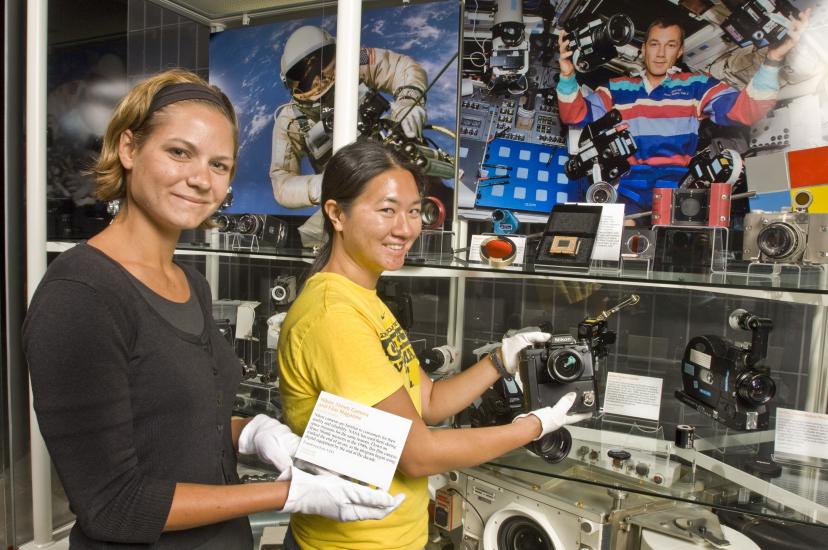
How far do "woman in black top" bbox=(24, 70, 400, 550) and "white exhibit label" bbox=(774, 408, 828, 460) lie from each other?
4.51ft

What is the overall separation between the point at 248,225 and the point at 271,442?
5.37 feet

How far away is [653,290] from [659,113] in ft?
2.79

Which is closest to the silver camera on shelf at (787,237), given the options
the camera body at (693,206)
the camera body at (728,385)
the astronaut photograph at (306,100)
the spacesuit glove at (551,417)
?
the camera body at (693,206)

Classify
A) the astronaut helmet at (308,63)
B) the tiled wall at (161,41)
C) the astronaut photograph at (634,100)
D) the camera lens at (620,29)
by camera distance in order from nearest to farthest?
1. the astronaut photograph at (634,100)
2. the astronaut helmet at (308,63)
3. the camera lens at (620,29)
4. the tiled wall at (161,41)

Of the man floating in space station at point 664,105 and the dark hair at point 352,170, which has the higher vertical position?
the man floating in space station at point 664,105

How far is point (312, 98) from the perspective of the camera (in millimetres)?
2646

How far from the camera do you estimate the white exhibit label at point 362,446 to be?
1.16 m

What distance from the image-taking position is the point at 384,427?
3.81 feet

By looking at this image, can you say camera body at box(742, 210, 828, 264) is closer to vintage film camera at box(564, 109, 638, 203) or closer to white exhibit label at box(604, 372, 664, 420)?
white exhibit label at box(604, 372, 664, 420)

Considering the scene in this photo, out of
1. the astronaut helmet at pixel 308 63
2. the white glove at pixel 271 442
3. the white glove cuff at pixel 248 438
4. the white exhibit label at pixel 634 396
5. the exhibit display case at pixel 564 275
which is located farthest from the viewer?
the astronaut helmet at pixel 308 63

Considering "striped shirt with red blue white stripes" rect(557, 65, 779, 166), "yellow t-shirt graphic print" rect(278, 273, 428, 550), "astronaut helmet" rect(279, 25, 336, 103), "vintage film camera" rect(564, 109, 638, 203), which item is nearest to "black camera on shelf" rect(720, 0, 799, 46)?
"striped shirt with red blue white stripes" rect(557, 65, 779, 166)

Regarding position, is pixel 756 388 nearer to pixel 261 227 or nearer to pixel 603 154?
pixel 603 154

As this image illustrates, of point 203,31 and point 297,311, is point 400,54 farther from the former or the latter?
point 297,311

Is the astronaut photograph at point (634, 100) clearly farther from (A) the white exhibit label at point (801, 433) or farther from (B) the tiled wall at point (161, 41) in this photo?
(B) the tiled wall at point (161, 41)
